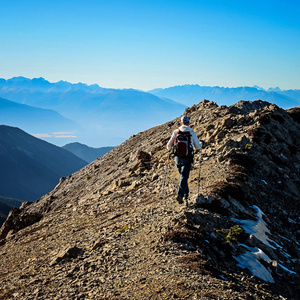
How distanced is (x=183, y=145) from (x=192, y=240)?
4.72 meters

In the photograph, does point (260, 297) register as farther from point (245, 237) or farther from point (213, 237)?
point (245, 237)

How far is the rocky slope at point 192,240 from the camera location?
8.70 metres

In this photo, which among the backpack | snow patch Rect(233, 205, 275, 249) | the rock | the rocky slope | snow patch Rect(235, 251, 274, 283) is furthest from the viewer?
the backpack

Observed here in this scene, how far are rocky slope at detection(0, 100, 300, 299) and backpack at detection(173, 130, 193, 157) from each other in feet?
6.50

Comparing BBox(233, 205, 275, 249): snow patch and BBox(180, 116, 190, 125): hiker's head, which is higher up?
BBox(180, 116, 190, 125): hiker's head

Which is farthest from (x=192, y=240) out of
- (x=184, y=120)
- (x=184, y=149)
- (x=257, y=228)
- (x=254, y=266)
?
(x=184, y=120)

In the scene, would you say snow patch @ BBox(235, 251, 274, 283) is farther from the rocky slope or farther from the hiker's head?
the hiker's head

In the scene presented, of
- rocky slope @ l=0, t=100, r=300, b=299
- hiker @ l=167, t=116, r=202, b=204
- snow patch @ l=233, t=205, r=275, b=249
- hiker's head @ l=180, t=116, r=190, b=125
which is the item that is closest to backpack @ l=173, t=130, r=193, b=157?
hiker @ l=167, t=116, r=202, b=204

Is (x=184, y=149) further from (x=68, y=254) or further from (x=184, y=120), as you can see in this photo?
(x=68, y=254)

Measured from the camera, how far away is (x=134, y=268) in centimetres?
943

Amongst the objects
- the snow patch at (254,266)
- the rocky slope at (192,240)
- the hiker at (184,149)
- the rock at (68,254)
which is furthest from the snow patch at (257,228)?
the rock at (68,254)

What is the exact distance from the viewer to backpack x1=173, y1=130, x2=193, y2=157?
1426cm

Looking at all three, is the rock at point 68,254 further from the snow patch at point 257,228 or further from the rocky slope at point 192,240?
the snow patch at point 257,228

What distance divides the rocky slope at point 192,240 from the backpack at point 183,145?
198cm
